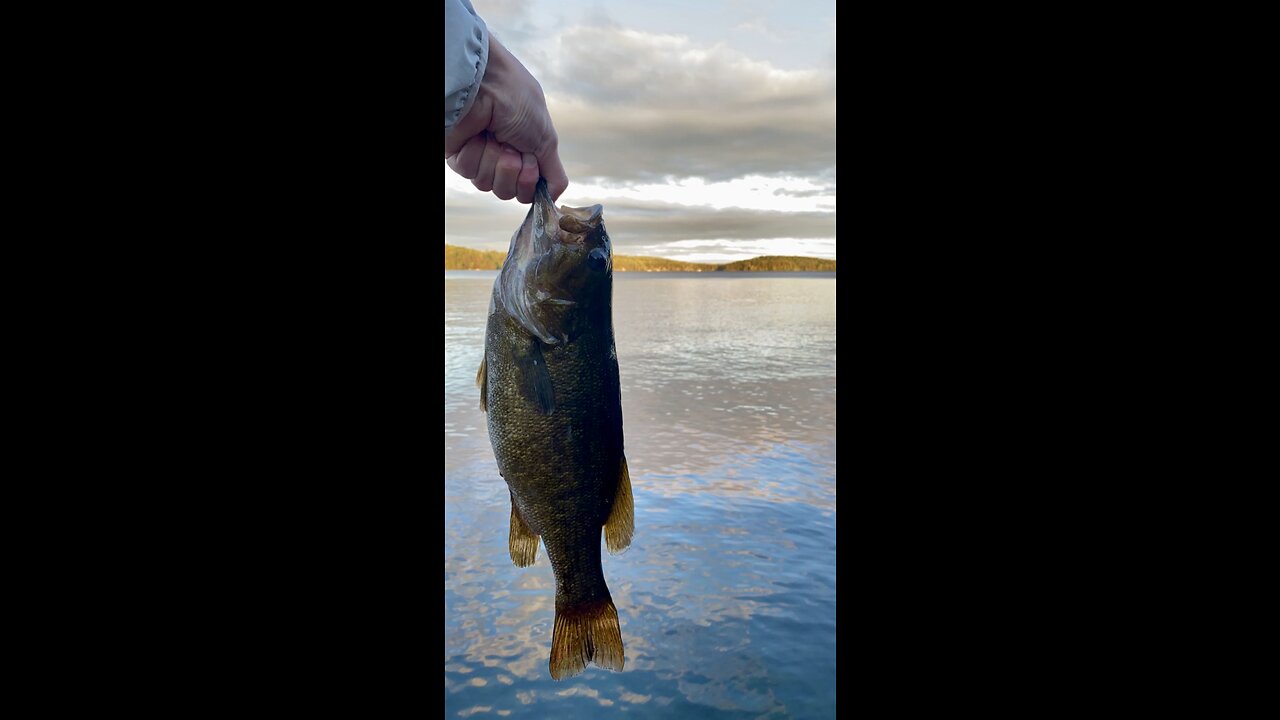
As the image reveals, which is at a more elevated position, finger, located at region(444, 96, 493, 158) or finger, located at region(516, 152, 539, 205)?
finger, located at region(444, 96, 493, 158)

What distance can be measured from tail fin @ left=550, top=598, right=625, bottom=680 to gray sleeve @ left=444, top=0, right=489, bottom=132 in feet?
5.18

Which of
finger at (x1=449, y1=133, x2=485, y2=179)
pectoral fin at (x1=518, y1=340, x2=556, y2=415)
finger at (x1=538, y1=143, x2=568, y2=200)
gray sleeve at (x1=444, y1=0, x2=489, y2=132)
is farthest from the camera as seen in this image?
finger at (x1=538, y1=143, x2=568, y2=200)

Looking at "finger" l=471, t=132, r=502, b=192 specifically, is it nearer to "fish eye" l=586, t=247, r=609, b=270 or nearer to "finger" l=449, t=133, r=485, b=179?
"finger" l=449, t=133, r=485, b=179

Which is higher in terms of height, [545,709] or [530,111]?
[530,111]

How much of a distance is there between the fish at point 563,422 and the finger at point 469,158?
30 cm

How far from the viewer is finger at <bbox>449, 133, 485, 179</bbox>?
2441 millimetres

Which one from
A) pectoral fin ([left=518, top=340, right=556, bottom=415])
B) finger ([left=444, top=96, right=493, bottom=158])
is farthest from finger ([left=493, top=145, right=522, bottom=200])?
pectoral fin ([left=518, top=340, right=556, bottom=415])

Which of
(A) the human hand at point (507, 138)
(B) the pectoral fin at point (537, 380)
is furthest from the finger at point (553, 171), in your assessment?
(B) the pectoral fin at point (537, 380)
